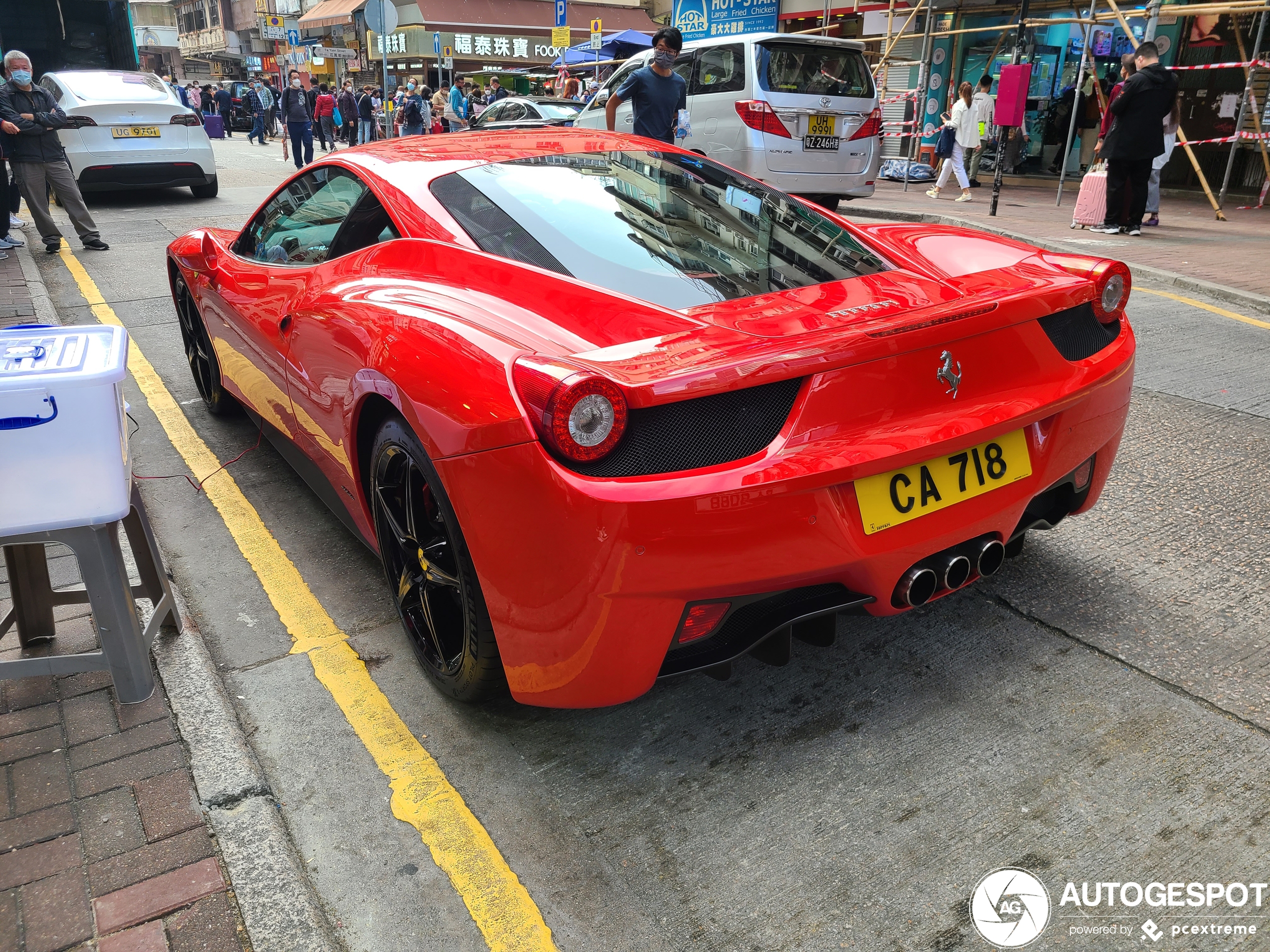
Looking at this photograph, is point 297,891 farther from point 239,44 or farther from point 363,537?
point 239,44

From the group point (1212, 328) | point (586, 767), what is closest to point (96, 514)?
point (586, 767)

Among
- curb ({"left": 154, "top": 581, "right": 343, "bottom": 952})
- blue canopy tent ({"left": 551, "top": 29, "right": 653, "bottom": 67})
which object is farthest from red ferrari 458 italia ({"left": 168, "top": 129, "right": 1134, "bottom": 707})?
blue canopy tent ({"left": 551, "top": 29, "right": 653, "bottom": 67})

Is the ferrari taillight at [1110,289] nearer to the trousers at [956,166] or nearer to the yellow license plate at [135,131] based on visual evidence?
the trousers at [956,166]

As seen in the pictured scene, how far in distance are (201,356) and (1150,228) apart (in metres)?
10.3

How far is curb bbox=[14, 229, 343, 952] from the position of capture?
6.28 feet

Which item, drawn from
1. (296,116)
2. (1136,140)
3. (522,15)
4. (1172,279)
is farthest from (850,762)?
(522,15)

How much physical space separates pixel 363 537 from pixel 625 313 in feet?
4.05

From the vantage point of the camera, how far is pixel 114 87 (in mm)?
12086

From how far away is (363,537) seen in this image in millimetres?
2979

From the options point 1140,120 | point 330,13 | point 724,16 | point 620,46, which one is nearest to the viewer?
point 1140,120

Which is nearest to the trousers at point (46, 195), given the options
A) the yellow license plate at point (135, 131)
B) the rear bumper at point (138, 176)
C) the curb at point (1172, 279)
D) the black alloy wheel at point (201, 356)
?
the rear bumper at point (138, 176)

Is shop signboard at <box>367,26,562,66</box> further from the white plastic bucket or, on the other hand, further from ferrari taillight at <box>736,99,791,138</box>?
the white plastic bucket

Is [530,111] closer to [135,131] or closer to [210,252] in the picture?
A: [135,131]

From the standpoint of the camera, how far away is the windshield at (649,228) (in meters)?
2.52
